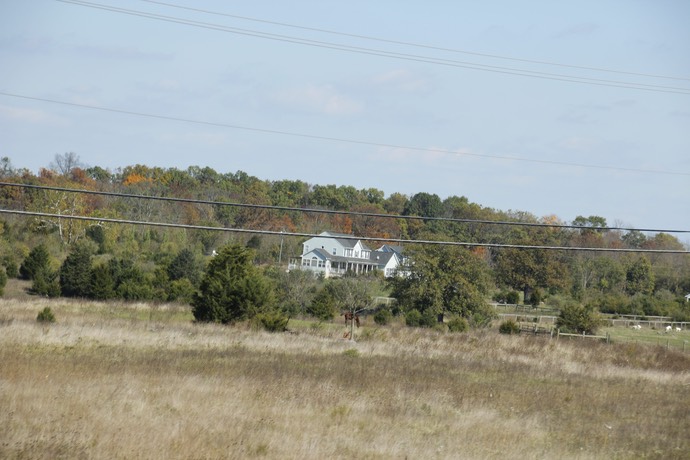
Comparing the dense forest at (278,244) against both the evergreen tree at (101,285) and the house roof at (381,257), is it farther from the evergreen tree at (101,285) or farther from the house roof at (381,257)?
the house roof at (381,257)

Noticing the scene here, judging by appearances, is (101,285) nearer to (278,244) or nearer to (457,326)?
(457,326)

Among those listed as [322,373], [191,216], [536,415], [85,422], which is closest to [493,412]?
[536,415]

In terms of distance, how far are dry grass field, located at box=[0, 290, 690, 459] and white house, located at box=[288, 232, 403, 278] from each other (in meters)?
59.7

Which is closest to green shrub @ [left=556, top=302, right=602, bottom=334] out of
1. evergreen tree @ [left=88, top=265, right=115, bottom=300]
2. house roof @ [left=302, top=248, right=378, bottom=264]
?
evergreen tree @ [left=88, top=265, right=115, bottom=300]

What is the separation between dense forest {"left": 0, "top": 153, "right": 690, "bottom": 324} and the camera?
46.0 metres

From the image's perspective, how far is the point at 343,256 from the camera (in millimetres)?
95375

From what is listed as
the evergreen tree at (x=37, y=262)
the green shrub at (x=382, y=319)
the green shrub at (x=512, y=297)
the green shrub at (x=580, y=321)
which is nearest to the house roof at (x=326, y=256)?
the green shrub at (x=512, y=297)

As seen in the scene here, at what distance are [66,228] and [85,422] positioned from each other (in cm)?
5236

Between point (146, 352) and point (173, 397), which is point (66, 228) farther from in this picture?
point (173, 397)

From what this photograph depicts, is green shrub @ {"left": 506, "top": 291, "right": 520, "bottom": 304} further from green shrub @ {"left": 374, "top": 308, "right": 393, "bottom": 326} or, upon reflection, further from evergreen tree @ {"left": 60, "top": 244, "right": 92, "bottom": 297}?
evergreen tree @ {"left": 60, "top": 244, "right": 92, "bottom": 297}

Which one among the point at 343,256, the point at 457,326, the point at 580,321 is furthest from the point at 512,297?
the point at 457,326

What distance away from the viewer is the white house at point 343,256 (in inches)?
3605

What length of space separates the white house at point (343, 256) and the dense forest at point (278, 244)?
202 centimetres

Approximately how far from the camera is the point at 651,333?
54.9m
